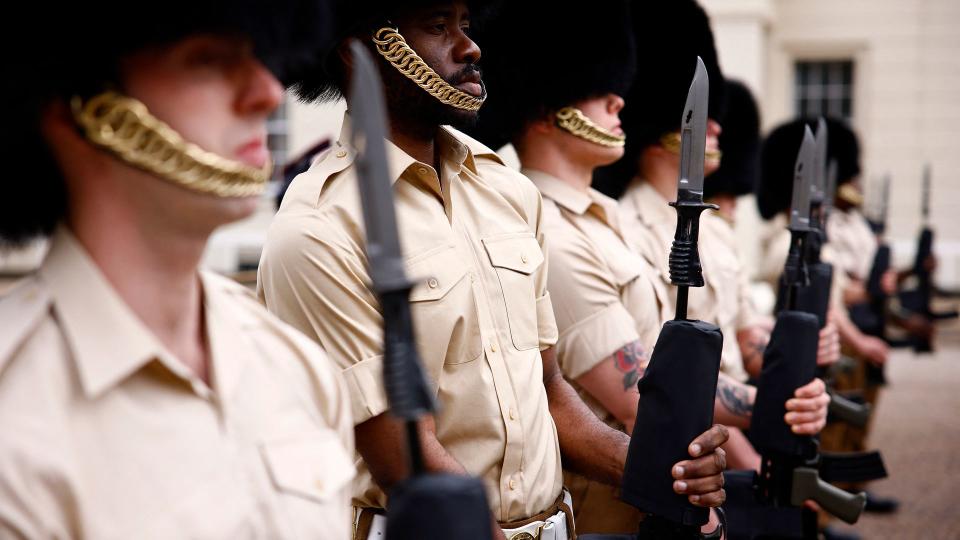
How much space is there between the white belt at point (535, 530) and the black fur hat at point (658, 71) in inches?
85.5

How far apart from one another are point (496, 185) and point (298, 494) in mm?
1362

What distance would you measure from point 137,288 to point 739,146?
5534 mm

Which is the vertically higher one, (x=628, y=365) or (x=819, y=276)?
(x=628, y=365)

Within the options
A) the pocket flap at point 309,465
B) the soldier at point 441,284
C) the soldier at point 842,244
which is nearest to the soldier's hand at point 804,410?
the soldier at point 441,284

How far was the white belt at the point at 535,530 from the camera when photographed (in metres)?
2.53

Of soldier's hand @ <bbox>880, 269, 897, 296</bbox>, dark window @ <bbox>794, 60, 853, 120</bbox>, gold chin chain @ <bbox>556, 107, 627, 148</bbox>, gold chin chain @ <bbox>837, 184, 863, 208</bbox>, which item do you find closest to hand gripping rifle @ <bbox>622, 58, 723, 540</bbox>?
gold chin chain @ <bbox>556, 107, 627, 148</bbox>

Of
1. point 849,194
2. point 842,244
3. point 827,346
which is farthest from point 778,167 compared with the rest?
point 827,346

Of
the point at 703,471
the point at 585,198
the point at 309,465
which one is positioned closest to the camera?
the point at 309,465

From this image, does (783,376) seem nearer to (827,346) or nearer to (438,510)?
(827,346)

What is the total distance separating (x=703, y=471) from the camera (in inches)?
102

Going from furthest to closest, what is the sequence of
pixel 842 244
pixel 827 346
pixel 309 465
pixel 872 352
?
pixel 842 244
pixel 872 352
pixel 827 346
pixel 309 465

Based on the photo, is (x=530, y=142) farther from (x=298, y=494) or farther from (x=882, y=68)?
(x=882, y=68)

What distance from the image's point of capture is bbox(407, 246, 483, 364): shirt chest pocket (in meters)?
2.43

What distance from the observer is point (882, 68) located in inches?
738
